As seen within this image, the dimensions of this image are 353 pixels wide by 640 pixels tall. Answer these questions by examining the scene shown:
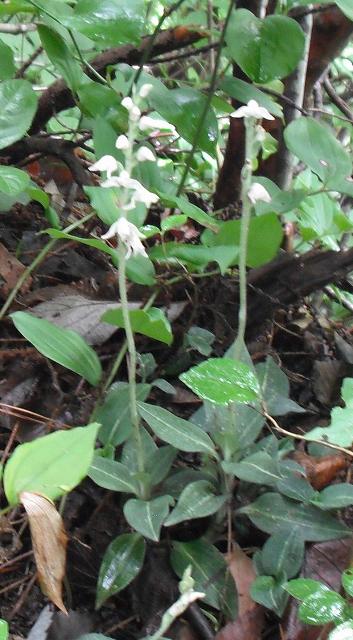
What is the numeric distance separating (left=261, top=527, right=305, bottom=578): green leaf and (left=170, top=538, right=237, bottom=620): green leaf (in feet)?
0.17

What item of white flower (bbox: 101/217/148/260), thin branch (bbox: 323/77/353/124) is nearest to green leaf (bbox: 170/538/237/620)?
white flower (bbox: 101/217/148/260)

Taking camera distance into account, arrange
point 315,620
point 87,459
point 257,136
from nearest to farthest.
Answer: point 87,459 < point 315,620 < point 257,136

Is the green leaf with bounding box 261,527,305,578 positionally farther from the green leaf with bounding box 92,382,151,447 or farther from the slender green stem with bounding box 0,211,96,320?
the slender green stem with bounding box 0,211,96,320

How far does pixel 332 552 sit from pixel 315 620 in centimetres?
17

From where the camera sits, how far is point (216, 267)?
1151mm

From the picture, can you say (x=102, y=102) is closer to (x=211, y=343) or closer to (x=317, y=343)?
(x=211, y=343)

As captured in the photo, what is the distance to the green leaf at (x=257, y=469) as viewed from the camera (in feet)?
2.64

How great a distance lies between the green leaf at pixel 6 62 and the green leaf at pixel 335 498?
908mm

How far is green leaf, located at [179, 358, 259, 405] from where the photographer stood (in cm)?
71

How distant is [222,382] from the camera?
731 mm

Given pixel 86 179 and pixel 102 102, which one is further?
pixel 86 179

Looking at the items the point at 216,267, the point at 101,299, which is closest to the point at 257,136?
the point at 216,267

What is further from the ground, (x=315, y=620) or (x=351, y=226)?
(x=351, y=226)

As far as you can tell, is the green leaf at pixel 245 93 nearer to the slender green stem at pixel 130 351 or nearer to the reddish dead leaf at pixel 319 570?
the slender green stem at pixel 130 351
